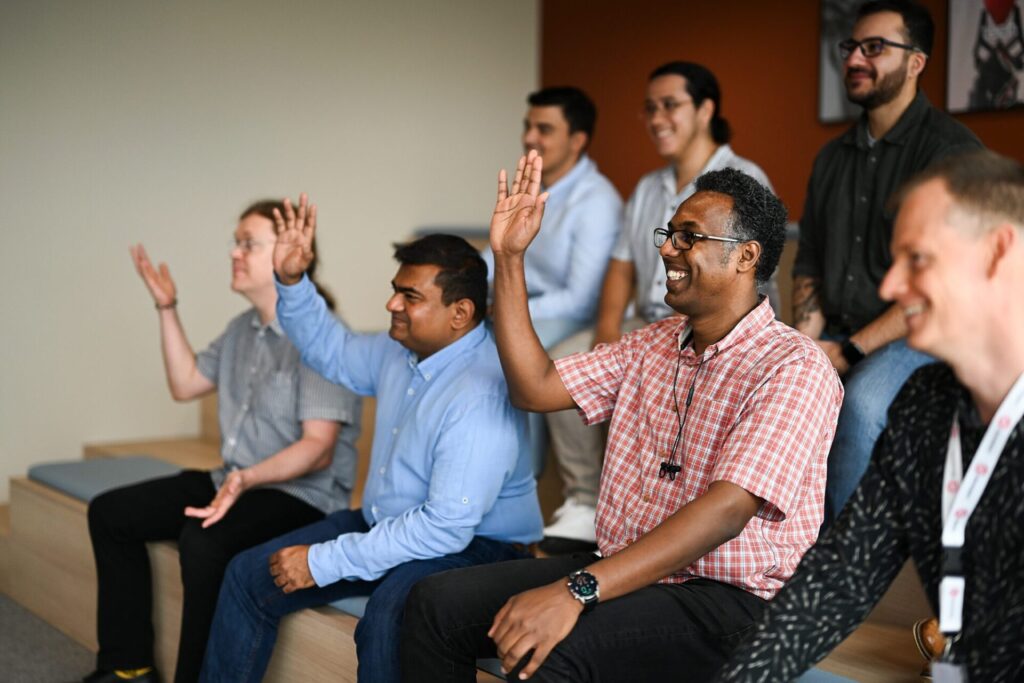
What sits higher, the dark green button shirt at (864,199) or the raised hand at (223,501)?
the dark green button shirt at (864,199)

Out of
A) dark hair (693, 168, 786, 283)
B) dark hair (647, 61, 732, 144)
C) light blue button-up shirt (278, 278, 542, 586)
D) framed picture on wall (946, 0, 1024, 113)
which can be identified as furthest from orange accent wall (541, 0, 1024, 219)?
light blue button-up shirt (278, 278, 542, 586)

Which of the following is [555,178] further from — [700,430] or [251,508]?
[700,430]

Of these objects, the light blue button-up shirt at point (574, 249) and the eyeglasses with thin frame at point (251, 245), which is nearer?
the eyeglasses with thin frame at point (251, 245)

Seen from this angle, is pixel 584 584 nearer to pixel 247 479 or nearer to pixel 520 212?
pixel 520 212

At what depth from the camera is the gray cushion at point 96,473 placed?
337 cm

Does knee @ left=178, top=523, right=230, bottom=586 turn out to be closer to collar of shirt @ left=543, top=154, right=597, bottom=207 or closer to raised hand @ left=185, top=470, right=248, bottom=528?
raised hand @ left=185, top=470, right=248, bottom=528

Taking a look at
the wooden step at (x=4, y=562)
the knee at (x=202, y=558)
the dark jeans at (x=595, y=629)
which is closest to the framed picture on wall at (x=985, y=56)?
the dark jeans at (x=595, y=629)

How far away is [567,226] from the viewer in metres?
3.44

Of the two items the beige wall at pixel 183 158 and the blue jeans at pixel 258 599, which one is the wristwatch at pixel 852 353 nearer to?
the blue jeans at pixel 258 599

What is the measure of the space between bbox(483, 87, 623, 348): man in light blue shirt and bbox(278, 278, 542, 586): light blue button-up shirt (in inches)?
33.7

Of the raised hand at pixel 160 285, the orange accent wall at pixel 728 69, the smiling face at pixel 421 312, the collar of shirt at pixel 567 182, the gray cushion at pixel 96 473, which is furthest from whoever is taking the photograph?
the orange accent wall at pixel 728 69

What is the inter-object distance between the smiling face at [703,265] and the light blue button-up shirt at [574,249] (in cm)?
137

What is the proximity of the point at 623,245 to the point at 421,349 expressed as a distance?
106 centimetres

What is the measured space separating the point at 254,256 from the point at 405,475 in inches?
33.8
